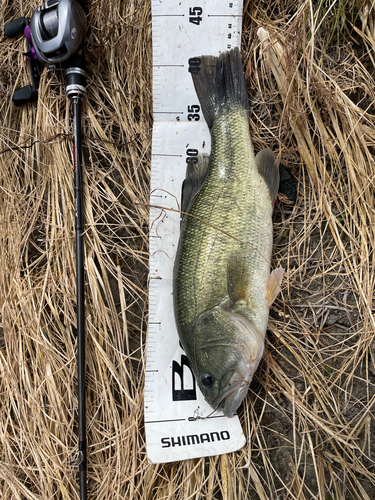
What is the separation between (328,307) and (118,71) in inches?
94.6

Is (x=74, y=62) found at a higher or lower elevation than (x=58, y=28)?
lower

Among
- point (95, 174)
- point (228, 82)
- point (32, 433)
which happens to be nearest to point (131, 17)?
point (228, 82)

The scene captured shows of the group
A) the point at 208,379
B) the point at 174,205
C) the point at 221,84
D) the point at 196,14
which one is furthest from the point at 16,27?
the point at 208,379

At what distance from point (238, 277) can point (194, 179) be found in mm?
730

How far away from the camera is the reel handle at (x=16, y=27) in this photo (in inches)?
Result: 96.3

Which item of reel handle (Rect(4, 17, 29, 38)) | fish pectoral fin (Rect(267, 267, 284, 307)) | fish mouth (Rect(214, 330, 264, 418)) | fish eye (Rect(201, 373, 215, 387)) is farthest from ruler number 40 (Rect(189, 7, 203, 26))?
fish eye (Rect(201, 373, 215, 387))

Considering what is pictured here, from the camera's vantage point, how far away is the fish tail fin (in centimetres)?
217

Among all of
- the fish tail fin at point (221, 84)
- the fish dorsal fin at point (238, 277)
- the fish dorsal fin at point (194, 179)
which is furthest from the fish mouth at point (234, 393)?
the fish tail fin at point (221, 84)

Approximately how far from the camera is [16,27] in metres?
2.46

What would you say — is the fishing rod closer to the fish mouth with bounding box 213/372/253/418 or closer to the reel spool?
the reel spool

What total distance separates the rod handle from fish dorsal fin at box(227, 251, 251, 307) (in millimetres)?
2065

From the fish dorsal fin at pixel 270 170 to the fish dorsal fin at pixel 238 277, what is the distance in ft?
1.61

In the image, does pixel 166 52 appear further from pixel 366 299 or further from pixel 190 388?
pixel 190 388

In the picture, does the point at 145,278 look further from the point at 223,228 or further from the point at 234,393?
the point at 234,393
